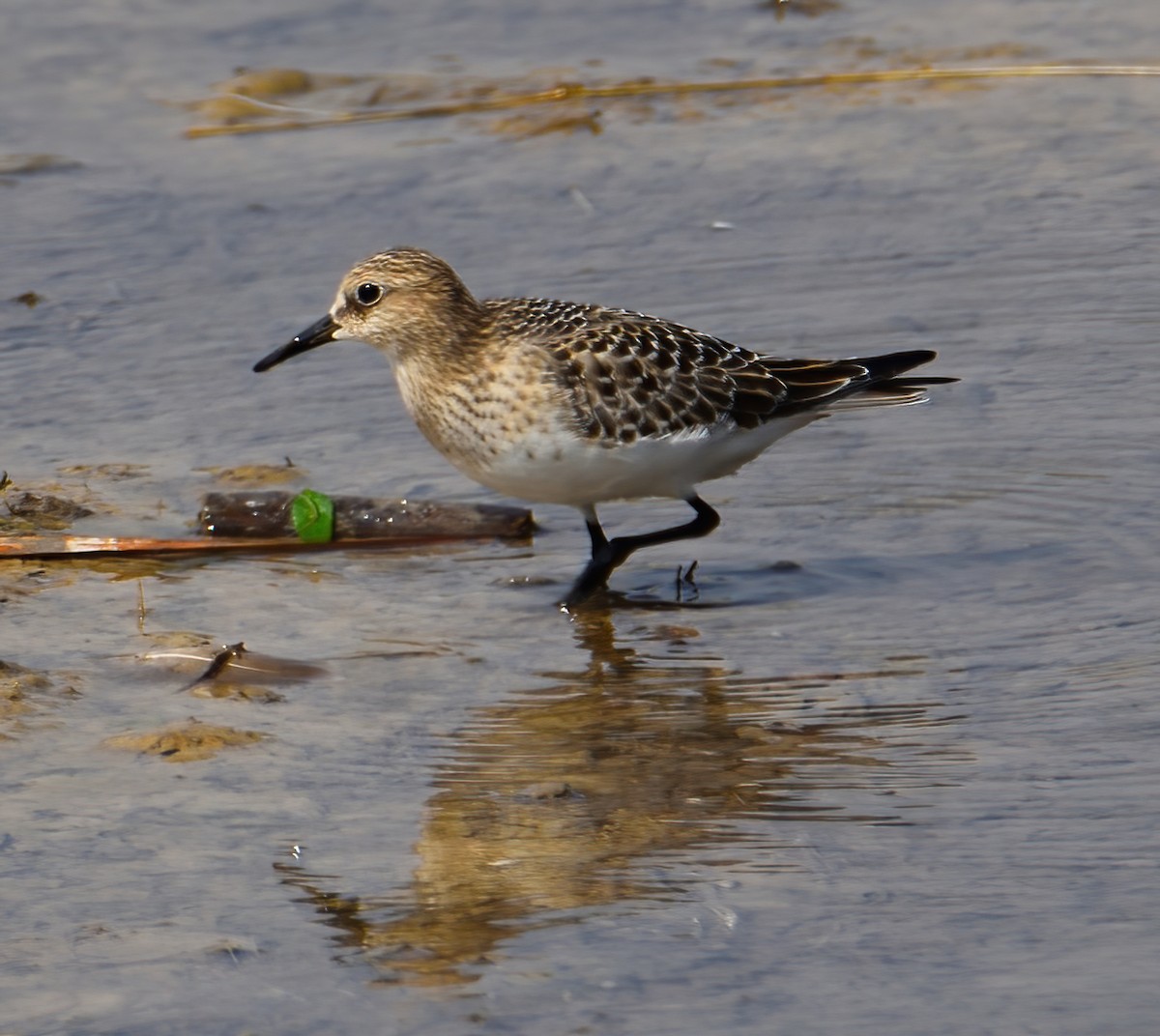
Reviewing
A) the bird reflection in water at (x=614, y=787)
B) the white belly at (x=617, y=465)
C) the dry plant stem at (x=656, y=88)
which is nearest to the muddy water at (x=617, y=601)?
the bird reflection in water at (x=614, y=787)

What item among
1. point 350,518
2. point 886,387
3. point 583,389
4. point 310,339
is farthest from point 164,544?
point 886,387

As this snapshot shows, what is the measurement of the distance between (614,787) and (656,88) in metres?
5.85

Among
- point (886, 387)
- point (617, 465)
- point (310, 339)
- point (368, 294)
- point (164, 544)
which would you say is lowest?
point (164, 544)

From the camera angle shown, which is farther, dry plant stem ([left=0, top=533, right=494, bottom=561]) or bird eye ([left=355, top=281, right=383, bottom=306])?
bird eye ([left=355, top=281, right=383, bottom=306])

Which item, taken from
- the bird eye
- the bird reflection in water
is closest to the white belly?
the bird reflection in water

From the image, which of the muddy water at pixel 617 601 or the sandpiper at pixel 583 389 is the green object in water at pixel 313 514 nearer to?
the muddy water at pixel 617 601

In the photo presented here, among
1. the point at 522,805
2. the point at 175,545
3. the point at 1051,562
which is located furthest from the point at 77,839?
the point at 1051,562

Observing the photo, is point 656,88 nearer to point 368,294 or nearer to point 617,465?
point 368,294

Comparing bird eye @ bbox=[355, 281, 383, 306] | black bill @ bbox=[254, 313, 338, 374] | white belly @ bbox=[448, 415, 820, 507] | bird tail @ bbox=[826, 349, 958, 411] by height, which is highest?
bird eye @ bbox=[355, 281, 383, 306]

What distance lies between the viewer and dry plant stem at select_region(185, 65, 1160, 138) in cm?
970

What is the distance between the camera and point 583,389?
6.05 metres

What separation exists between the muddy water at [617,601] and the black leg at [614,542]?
0.31 ft

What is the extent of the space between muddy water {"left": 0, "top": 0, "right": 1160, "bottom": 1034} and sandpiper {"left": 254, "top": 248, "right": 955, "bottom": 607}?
297 mm

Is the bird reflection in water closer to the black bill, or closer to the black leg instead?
the black leg
